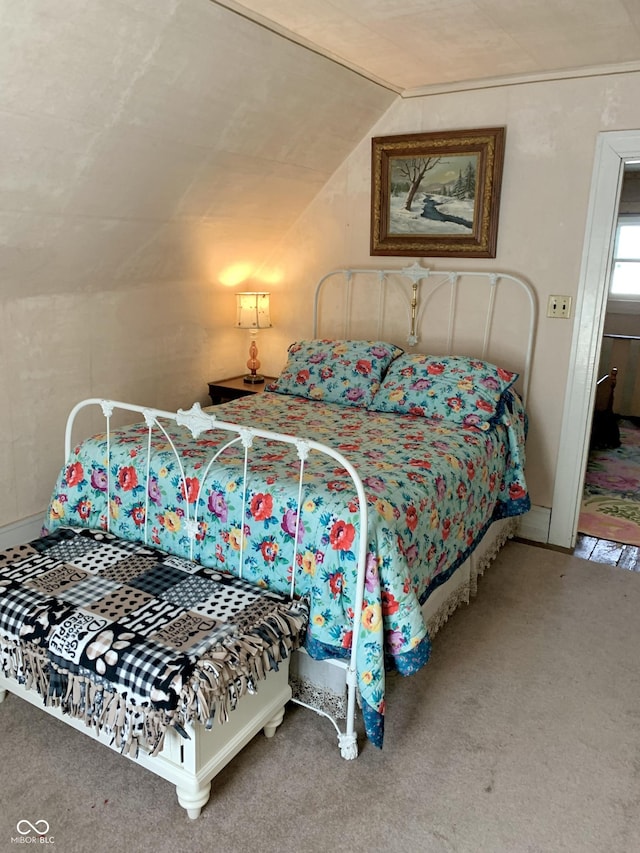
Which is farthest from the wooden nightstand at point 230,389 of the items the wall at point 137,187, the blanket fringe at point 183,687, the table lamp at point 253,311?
the blanket fringe at point 183,687

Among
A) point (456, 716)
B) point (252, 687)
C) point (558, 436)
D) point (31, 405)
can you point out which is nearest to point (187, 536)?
point (252, 687)

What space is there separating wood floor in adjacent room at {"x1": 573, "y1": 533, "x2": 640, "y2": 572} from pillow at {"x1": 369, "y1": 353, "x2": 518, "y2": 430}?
3.08 ft

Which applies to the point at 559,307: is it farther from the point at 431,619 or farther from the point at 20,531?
the point at 20,531

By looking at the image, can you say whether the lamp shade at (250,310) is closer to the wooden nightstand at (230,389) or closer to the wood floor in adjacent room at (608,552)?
the wooden nightstand at (230,389)

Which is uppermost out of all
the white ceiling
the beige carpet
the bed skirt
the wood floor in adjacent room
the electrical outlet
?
the white ceiling

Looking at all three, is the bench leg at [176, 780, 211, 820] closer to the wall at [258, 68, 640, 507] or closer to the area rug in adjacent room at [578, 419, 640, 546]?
the wall at [258, 68, 640, 507]

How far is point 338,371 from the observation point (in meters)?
3.41

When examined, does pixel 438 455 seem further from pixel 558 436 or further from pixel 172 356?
pixel 172 356

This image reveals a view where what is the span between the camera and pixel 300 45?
2607 mm

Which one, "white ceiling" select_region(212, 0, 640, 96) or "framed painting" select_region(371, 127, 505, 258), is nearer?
"white ceiling" select_region(212, 0, 640, 96)

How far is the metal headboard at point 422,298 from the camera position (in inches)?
132

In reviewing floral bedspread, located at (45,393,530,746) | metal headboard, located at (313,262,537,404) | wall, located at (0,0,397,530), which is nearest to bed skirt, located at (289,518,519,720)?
floral bedspread, located at (45,393,530,746)

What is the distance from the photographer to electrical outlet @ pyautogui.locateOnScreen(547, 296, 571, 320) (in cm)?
323

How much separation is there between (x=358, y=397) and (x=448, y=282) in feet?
2.70
